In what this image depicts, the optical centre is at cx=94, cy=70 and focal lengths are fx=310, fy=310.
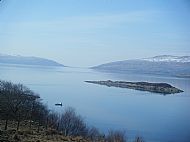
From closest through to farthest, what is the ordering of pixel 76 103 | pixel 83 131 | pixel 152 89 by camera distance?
pixel 83 131 < pixel 76 103 < pixel 152 89

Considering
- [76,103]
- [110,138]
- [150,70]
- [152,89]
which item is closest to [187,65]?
[150,70]

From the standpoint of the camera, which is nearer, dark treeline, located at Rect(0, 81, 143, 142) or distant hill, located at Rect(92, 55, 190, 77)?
dark treeline, located at Rect(0, 81, 143, 142)

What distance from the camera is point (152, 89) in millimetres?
42938

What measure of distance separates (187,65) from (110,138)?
13057 centimetres

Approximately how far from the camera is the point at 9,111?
38.8 ft

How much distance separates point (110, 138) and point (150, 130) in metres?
4.58

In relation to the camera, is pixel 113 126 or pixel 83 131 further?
pixel 113 126

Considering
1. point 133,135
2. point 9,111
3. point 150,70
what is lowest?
point 133,135

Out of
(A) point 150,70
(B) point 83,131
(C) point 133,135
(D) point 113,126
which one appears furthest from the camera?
(A) point 150,70

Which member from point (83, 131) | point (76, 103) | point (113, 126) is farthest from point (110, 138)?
point (76, 103)

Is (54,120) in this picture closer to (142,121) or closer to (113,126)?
(113,126)

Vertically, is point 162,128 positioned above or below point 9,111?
below

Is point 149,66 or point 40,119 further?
point 149,66

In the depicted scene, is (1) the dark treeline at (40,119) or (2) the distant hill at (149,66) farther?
(2) the distant hill at (149,66)
